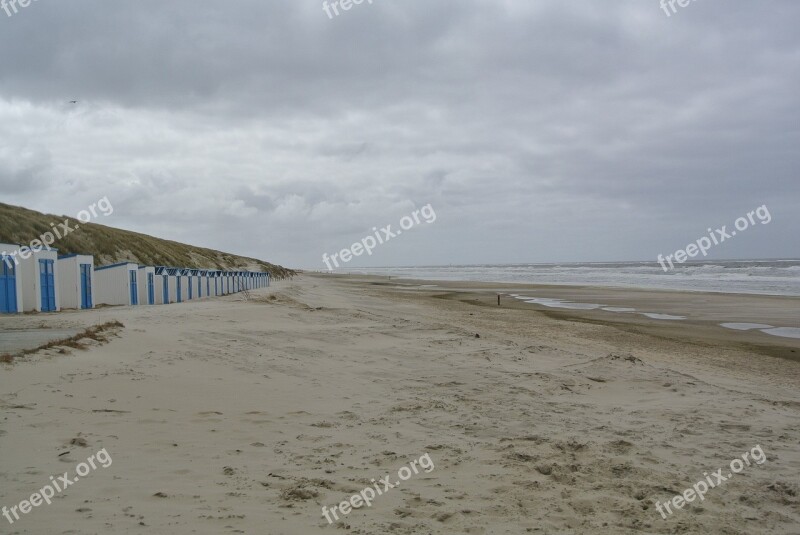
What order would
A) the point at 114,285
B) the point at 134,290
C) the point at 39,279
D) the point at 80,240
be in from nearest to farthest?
the point at 39,279 → the point at 114,285 → the point at 134,290 → the point at 80,240

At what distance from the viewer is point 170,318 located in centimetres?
1588

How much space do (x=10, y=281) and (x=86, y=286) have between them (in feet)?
13.1

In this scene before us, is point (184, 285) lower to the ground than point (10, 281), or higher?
lower

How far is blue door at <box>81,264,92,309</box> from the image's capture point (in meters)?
22.5

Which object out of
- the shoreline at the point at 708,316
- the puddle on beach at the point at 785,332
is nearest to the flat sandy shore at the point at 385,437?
the shoreline at the point at 708,316

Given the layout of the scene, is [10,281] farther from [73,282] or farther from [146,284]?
[146,284]

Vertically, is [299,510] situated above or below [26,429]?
below

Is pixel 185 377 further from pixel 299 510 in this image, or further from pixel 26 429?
pixel 299 510

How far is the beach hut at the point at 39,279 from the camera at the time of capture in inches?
764

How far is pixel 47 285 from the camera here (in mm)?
20438

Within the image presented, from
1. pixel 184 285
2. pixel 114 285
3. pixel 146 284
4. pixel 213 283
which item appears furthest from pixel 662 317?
pixel 213 283

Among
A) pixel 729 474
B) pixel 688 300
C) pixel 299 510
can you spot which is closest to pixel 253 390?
pixel 299 510

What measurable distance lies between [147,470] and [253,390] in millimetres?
3253

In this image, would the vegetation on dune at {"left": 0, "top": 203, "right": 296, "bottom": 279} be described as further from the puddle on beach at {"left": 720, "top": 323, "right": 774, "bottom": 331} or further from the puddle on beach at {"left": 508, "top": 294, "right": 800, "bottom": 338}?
the puddle on beach at {"left": 720, "top": 323, "right": 774, "bottom": 331}
